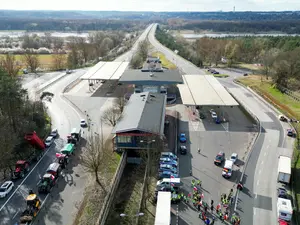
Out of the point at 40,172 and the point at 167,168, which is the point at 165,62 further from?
the point at 40,172

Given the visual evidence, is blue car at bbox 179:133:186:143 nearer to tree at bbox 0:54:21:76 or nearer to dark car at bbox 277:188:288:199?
dark car at bbox 277:188:288:199

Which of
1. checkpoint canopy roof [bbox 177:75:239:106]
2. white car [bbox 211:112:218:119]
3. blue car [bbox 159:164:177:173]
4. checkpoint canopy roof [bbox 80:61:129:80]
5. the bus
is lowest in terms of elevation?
the bus

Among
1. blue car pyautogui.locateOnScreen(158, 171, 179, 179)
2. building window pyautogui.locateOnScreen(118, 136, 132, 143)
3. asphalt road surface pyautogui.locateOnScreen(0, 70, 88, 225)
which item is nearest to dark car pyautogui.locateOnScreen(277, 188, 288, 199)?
blue car pyautogui.locateOnScreen(158, 171, 179, 179)

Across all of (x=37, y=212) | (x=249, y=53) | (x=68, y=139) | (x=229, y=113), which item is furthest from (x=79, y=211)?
(x=249, y=53)

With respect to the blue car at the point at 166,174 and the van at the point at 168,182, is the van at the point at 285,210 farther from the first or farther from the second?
the blue car at the point at 166,174

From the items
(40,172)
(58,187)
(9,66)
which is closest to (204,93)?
(40,172)

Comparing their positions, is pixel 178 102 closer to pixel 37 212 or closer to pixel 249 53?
pixel 37 212
